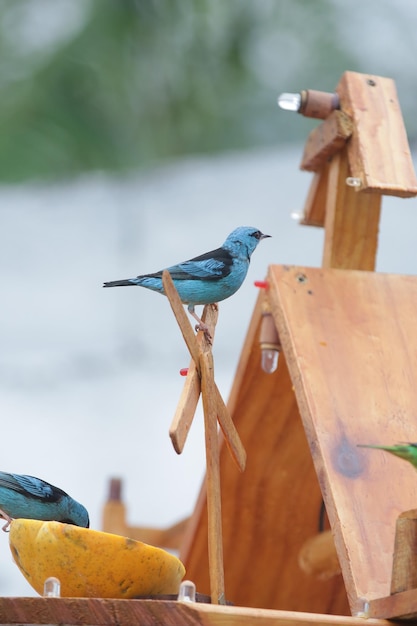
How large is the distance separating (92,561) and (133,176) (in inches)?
297

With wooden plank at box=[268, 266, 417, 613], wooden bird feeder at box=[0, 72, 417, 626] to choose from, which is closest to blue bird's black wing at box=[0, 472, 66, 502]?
wooden bird feeder at box=[0, 72, 417, 626]

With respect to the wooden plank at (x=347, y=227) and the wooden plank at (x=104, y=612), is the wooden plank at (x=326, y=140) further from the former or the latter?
the wooden plank at (x=104, y=612)

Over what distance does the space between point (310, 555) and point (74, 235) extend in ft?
18.4

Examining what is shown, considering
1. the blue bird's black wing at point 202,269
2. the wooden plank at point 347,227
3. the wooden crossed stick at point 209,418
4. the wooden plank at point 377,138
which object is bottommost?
the wooden crossed stick at point 209,418

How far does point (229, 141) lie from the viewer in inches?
351

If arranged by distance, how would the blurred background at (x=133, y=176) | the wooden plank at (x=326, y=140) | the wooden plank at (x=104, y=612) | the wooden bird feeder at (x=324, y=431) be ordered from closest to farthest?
the wooden plank at (x=104, y=612), the wooden bird feeder at (x=324, y=431), the wooden plank at (x=326, y=140), the blurred background at (x=133, y=176)

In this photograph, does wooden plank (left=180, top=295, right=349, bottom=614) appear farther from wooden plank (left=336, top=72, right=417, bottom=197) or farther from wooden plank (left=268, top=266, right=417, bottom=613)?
wooden plank (left=336, top=72, right=417, bottom=197)

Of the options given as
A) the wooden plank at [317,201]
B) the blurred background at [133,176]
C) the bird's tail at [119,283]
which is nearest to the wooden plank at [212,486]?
the bird's tail at [119,283]

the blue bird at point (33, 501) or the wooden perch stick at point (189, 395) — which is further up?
the wooden perch stick at point (189, 395)

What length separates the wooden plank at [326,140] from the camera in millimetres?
2947

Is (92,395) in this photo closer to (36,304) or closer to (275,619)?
(36,304)

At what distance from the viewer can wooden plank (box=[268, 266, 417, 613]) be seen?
219cm

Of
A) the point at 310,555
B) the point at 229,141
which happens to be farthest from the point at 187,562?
the point at 229,141

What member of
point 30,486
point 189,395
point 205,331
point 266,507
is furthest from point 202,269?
point 266,507
